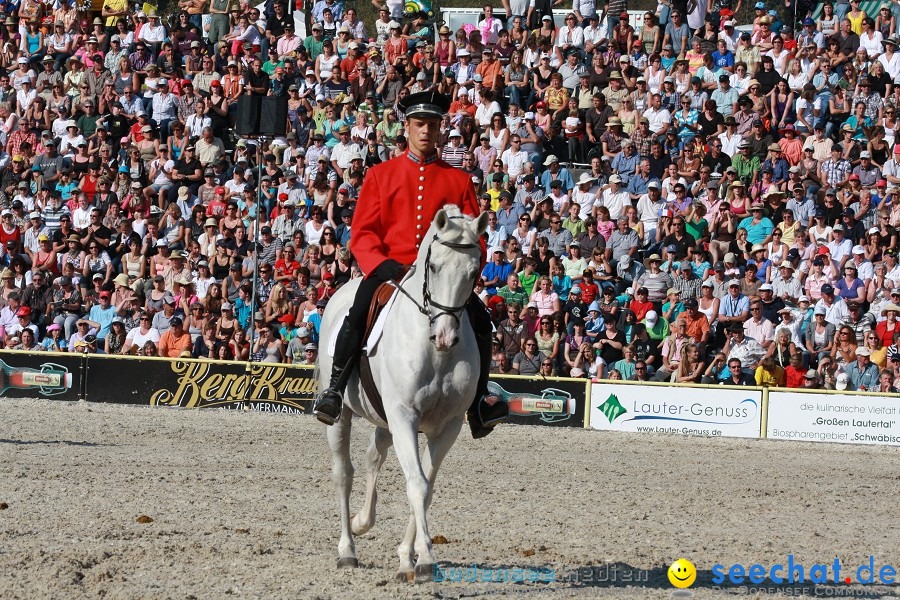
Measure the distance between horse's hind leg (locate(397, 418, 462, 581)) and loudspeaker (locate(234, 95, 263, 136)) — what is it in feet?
44.8

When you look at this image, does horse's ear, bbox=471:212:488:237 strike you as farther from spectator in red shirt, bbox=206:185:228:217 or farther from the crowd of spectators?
spectator in red shirt, bbox=206:185:228:217

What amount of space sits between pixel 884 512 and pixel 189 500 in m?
6.43

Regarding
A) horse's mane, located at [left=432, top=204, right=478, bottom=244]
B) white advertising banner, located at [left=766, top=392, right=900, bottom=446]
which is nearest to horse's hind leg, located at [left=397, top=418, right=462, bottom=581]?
horse's mane, located at [left=432, top=204, right=478, bottom=244]

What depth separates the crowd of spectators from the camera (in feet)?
68.9

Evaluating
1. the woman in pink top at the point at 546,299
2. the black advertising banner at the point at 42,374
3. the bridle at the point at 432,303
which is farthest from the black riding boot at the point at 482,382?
the black advertising banner at the point at 42,374

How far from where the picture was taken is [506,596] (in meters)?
7.91

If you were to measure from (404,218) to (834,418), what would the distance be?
1191 cm

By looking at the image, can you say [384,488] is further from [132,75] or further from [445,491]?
[132,75]

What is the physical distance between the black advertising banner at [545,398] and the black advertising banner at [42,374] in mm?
7302

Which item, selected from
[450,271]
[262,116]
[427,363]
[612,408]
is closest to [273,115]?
[262,116]

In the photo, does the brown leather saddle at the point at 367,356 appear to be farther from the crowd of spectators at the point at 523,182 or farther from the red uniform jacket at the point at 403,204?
the crowd of spectators at the point at 523,182

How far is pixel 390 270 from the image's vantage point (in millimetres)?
8867

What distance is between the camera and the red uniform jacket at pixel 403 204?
920cm

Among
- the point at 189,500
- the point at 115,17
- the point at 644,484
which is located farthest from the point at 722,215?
the point at 115,17
